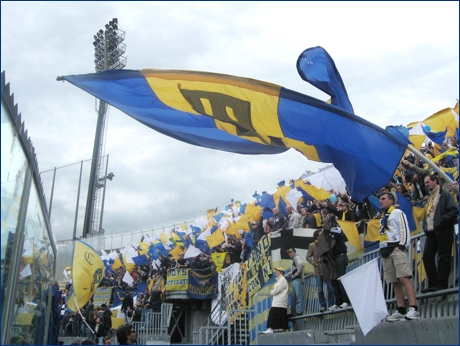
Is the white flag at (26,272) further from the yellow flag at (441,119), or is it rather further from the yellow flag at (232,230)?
the yellow flag at (232,230)

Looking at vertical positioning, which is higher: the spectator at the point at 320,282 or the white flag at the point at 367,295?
the spectator at the point at 320,282

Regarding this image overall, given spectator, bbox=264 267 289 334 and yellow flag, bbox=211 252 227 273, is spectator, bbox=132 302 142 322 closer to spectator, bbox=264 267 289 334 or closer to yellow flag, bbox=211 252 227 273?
yellow flag, bbox=211 252 227 273

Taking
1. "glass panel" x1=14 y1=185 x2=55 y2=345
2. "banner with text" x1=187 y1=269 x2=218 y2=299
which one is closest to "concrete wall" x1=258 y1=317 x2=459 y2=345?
"glass panel" x1=14 y1=185 x2=55 y2=345

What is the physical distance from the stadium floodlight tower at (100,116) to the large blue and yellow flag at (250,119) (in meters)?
31.2

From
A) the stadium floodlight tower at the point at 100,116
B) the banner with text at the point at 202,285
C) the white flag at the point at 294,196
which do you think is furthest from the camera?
the stadium floodlight tower at the point at 100,116

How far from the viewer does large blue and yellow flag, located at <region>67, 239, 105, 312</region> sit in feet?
65.5

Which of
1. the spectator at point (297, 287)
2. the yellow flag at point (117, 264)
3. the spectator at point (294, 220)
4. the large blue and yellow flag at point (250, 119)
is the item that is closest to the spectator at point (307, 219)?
the spectator at point (294, 220)

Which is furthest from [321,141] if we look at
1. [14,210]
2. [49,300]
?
[49,300]

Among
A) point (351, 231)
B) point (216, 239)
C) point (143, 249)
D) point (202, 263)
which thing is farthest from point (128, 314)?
point (351, 231)

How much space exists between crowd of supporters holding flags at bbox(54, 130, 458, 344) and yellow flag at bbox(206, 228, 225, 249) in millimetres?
188

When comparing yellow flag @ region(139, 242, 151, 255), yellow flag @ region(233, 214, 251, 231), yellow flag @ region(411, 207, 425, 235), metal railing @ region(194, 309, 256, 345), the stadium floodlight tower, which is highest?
the stadium floodlight tower

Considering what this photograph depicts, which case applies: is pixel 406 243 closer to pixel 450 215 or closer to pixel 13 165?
pixel 450 215

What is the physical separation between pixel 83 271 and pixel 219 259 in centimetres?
515

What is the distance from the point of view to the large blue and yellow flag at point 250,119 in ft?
26.9
